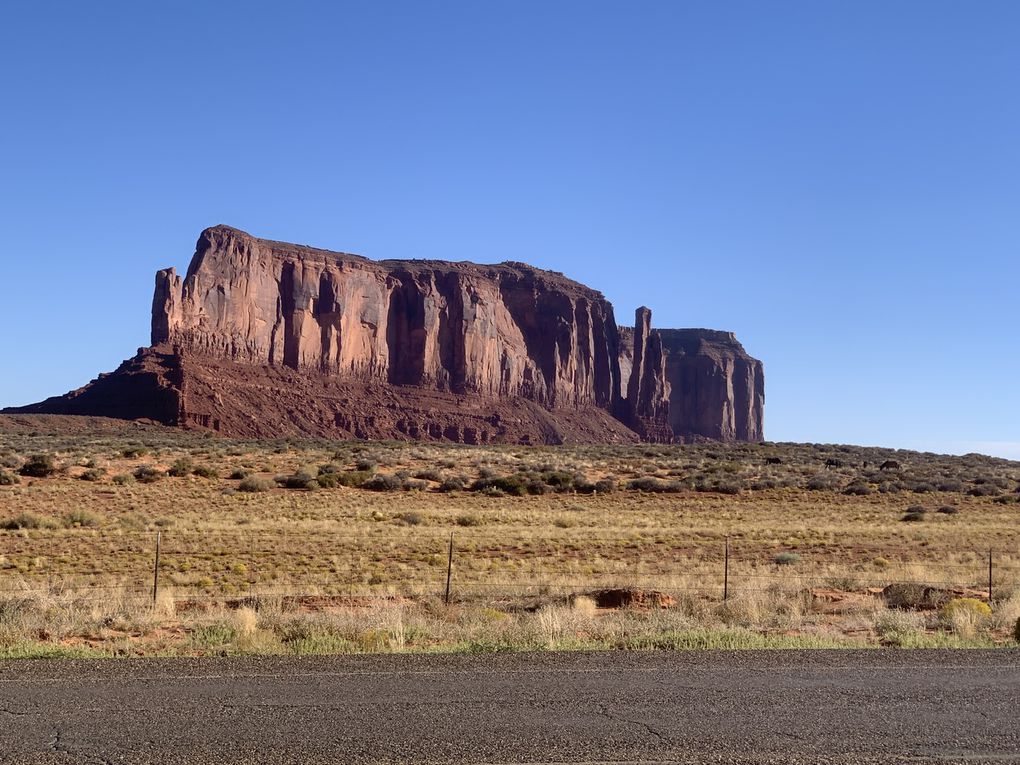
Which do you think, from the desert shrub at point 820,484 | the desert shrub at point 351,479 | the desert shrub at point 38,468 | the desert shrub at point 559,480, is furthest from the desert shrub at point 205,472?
the desert shrub at point 820,484

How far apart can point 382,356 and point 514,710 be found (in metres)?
119

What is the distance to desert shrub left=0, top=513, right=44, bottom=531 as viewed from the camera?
1109 inches

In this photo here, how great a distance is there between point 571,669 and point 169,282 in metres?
97.7

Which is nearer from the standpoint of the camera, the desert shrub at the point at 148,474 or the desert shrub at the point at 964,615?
the desert shrub at the point at 964,615

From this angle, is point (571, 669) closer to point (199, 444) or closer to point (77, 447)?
point (77, 447)

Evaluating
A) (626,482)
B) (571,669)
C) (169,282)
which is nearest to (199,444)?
(626,482)

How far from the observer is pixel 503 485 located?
146 feet

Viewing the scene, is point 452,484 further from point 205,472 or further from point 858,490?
point 858,490

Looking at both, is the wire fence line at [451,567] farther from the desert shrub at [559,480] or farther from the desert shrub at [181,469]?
the desert shrub at [181,469]

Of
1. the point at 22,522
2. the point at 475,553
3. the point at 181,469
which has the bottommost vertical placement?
the point at 22,522

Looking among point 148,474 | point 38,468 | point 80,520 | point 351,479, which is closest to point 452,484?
point 351,479

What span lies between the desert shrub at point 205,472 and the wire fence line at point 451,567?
18672mm

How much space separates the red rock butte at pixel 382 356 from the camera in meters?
94.5

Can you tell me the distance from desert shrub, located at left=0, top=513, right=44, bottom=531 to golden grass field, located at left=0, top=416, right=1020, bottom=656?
0.29 ft
